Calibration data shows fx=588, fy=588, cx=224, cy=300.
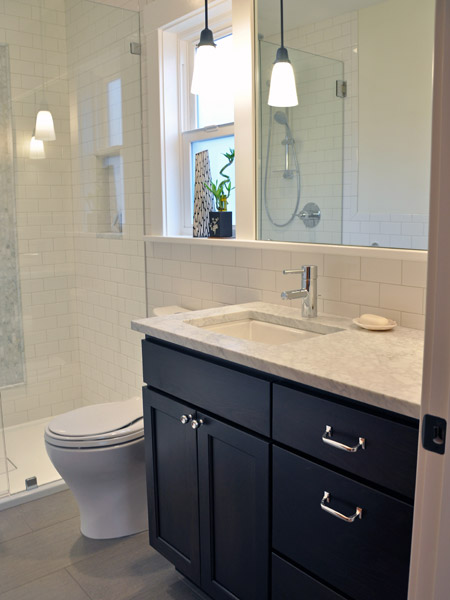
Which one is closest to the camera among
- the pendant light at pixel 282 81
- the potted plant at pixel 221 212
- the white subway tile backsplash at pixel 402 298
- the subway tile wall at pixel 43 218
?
the white subway tile backsplash at pixel 402 298

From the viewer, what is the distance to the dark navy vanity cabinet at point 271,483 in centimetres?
130

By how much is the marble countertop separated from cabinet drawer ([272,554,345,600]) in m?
0.52

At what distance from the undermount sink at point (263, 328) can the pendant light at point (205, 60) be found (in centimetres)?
96

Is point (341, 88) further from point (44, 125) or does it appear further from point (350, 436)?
point (44, 125)

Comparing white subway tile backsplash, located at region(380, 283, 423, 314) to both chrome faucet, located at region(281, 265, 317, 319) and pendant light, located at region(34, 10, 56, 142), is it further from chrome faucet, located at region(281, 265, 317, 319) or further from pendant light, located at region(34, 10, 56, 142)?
pendant light, located at region(34, 10, 56, 142)

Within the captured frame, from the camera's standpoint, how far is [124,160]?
3.09m

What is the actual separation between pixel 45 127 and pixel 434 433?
8.11 ft

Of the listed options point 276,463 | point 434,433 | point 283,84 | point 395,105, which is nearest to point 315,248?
point 395,105

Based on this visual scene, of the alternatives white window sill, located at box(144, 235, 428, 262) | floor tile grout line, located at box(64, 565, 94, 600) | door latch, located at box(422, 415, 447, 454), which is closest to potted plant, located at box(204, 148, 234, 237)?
white window sill, located at box(144, 235, 428, 262)

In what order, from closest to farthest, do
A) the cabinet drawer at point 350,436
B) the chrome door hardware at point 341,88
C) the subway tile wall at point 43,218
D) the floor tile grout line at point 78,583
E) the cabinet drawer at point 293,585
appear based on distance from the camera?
the cabinet drawer at point 350,436 < the cabinet drawer at point 293,585 < the chrome door hardware at point 341,88 < the floor tile grout line at point 78,583 < the subway tile wall at point 43,218

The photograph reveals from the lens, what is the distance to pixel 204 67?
2344mm

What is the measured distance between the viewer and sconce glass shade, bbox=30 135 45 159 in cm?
279

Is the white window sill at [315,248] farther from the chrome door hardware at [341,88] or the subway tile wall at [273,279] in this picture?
the chrome door hardware at [341,88]

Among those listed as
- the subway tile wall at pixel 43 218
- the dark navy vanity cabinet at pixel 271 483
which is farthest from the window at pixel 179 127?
the dark navy vanity cabinet at pixel 271 483
